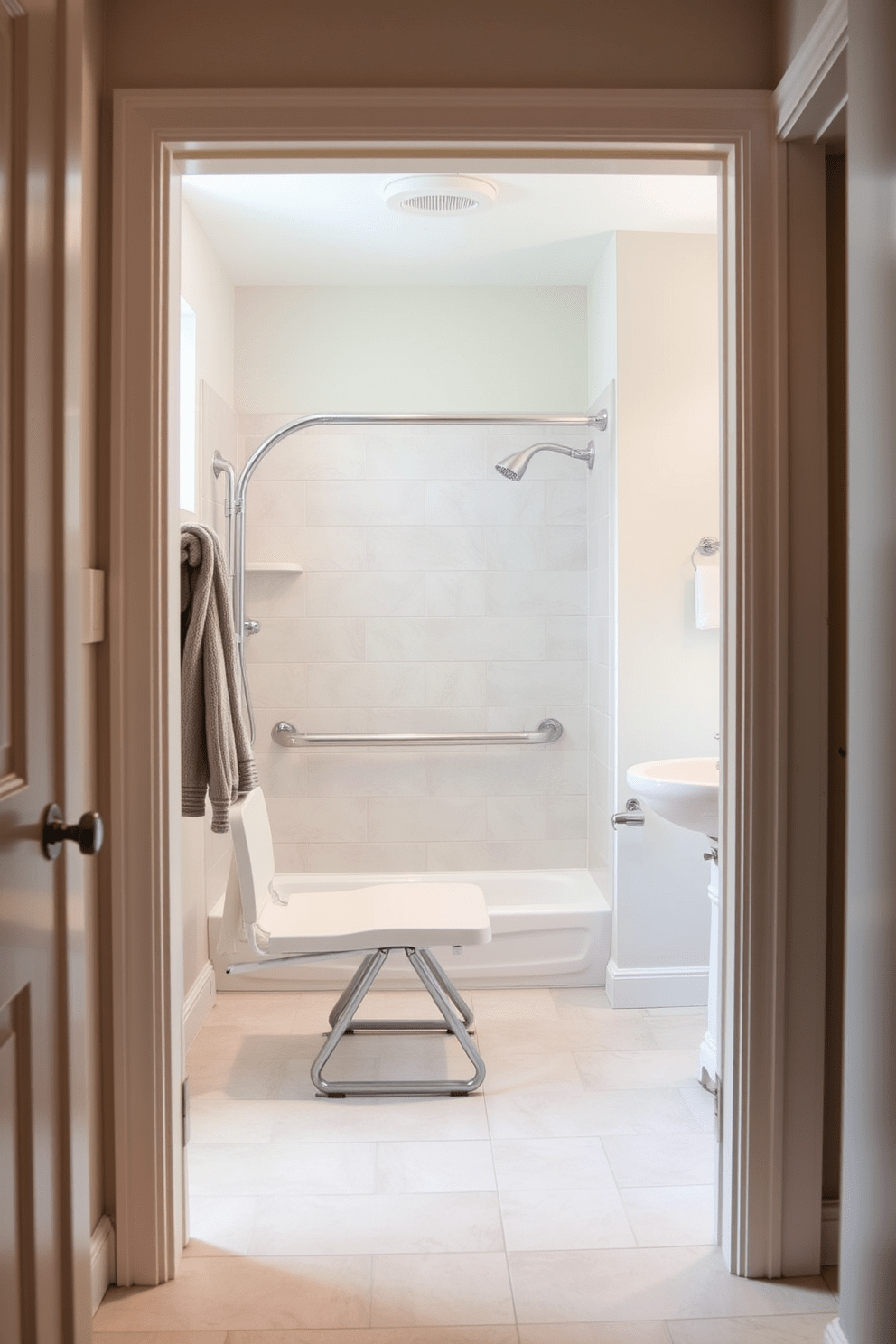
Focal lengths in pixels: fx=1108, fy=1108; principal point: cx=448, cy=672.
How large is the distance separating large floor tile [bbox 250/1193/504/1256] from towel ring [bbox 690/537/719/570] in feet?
6.57

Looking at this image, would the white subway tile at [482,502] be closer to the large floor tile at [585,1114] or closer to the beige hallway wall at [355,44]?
the large floor tile at [585,1114]

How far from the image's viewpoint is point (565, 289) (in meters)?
4.08

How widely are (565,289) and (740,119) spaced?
7.18 ft

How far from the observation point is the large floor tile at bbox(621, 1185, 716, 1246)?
2150mm

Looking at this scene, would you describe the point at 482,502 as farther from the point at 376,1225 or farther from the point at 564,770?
the point at 376,1225

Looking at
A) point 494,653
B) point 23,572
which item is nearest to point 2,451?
point 23,572

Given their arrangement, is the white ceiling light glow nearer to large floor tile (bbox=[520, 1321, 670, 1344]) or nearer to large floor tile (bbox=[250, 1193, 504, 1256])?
large floor tile (bbox=[250, 1193, 504, 1256])

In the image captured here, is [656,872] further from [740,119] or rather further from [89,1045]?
[740,119]

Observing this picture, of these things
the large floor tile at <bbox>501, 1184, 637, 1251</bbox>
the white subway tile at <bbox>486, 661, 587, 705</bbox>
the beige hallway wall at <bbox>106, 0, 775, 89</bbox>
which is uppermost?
the beige hallway wall at <bbox>106, 0, 775, 89</bbox>

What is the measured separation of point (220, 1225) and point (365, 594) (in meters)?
2.38

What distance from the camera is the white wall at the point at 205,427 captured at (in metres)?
3.27

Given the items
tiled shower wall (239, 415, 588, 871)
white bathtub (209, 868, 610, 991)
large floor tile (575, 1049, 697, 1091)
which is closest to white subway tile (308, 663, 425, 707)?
tiled shower wall (239, 415, 588, 871)

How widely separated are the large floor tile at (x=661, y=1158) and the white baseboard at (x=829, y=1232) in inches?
12.8

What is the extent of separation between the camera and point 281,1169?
2.45 meters
